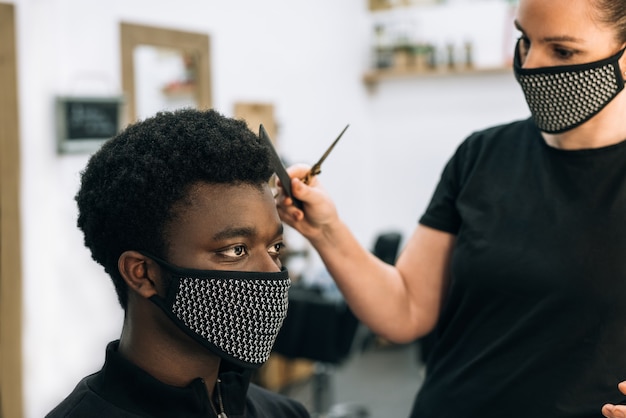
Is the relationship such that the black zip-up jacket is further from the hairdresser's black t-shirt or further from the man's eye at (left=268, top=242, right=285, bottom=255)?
the hairdresser's black t-shirt

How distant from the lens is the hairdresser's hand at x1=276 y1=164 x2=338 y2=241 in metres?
1.41

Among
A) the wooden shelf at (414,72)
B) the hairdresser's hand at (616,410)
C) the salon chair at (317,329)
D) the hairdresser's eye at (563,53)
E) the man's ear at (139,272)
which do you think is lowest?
the salon chair at (317,329)

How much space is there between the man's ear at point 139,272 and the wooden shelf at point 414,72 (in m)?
4.91

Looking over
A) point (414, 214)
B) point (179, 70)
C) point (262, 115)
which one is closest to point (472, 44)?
point (414, 214)

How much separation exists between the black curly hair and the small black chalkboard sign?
94.8 inches

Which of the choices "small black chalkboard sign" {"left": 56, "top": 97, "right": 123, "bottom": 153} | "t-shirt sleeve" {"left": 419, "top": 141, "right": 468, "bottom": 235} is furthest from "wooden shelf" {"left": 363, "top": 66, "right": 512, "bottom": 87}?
"t-shirt sleeve" {"left": 419, "top": 141, "right": 468, "bottom": 235}

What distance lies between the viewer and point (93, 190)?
104 cm

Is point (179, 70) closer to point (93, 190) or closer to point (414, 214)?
point (414, 214)

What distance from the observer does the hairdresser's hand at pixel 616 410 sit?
112 cm

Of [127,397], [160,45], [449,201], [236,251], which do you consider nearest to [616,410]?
[449,201]

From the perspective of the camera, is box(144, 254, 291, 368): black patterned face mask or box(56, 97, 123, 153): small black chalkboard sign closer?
box(144, 254, 291, 368): black patterned face mask

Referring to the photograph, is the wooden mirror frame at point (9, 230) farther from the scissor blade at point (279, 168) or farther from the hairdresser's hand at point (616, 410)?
the hairdresser's hand at point (616, 410)

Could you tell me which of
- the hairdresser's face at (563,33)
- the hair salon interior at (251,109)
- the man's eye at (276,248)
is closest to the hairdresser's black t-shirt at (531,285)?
the hairdresser's face at (563,33)

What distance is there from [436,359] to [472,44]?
462 cm
